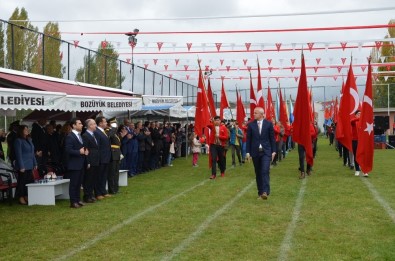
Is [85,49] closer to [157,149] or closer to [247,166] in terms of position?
[157,149]

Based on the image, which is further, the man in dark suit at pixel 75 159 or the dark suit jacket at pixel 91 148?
the dark suit jacket at pixel 91 148

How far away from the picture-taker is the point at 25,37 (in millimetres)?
38625

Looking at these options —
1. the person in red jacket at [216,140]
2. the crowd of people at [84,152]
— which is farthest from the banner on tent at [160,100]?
the person in red jacket at [216,140]

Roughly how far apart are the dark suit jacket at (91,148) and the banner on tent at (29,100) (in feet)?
3.26

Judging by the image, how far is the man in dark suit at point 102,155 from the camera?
1241 cm

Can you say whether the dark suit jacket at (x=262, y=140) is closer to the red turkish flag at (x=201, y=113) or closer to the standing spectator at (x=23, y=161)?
the standing spectator at (x=23, y=161)

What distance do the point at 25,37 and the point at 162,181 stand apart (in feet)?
85.5

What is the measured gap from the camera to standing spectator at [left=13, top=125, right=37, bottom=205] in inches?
465

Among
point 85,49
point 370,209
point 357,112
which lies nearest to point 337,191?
point 370,209

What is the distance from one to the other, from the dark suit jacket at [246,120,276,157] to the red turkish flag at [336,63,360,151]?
219 inches

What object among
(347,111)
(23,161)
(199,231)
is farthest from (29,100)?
(347,111)

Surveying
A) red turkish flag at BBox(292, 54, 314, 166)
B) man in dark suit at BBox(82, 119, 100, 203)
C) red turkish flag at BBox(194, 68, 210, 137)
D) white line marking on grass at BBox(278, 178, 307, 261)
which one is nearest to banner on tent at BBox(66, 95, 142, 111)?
man in dark suit at BBox(82, 119, 100, 203)

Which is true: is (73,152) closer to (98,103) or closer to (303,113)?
(98,103)

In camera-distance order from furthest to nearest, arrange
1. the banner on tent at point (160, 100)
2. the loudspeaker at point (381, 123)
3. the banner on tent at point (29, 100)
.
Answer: the loudspeaker at point (381, 123)
the banner on tent at point (160, 100)
the banner on tent at point (29, 100)
